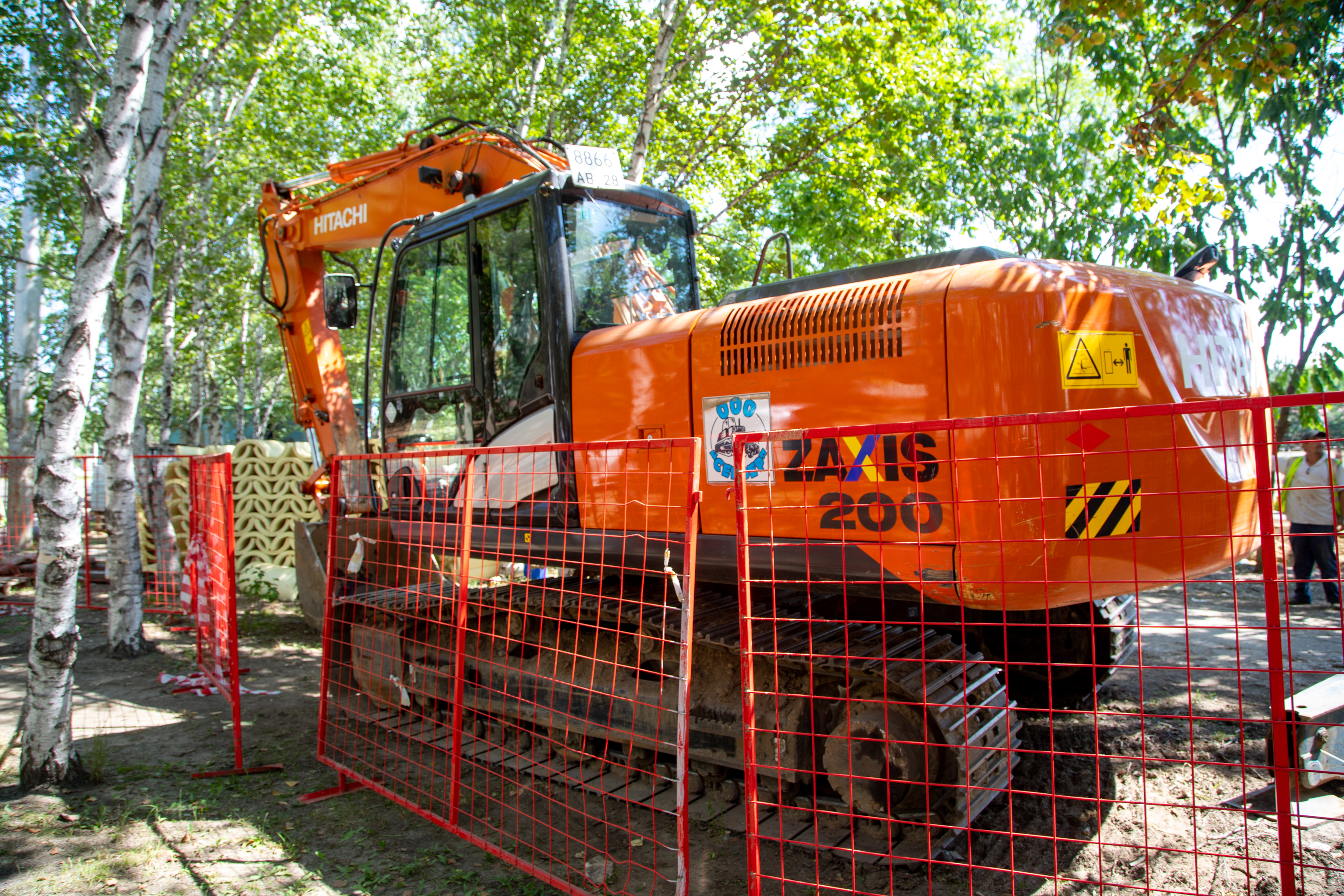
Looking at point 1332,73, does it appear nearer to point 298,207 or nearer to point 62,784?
point 298,207

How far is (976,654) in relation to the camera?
387cm

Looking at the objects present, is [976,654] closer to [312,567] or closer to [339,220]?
[312,567]

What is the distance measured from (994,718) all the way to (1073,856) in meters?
0.61

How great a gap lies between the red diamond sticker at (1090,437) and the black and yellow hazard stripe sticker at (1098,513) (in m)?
0.13

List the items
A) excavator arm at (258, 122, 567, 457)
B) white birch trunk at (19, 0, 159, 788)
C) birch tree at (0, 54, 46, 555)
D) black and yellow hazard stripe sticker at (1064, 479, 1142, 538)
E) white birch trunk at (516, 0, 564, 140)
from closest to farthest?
black and yellow hazard stripe sticker at (1064, 479, 1142, 538), white birch trunk at (19, 0, 159, 788), excavator arm at (258, 122, 567, 457), birch tree at (0, 54, 46, 555), white birch trunk at (516, 0, 564, 140)

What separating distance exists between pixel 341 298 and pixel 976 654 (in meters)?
4.31

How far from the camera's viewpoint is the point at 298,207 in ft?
22.4

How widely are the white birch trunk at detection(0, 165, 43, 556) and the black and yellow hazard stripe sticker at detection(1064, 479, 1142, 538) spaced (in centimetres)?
1422

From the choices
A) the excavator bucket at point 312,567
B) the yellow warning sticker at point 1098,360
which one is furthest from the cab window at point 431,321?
the yellow warning sticker at point 1098,360

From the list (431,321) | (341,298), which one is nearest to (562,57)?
(341,298)

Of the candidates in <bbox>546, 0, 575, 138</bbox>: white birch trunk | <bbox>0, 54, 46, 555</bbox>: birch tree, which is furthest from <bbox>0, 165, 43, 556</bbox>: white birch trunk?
<bbox>546, 0, 575, 138</bbox>: white birch trunk

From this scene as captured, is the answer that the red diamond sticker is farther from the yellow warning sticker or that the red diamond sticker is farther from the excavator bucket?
the excavator bucket

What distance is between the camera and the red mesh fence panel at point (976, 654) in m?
2.70

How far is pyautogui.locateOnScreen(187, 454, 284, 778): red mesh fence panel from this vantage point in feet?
15.2
